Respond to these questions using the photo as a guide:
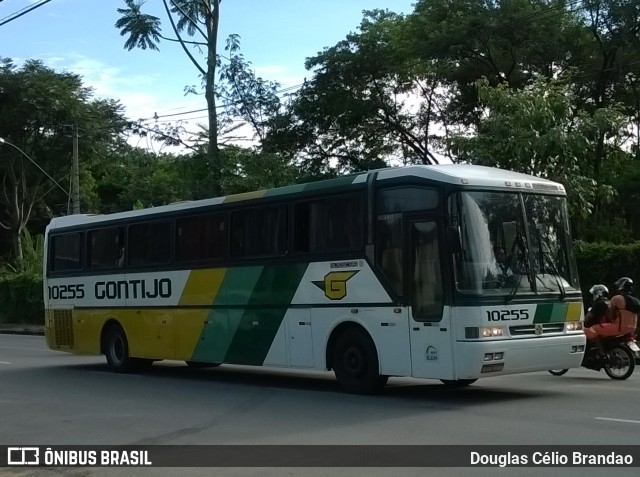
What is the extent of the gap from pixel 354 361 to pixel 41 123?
130ft

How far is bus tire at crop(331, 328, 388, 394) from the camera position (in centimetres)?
1298

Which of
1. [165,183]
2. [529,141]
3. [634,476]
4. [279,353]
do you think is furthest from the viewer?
[165,183]

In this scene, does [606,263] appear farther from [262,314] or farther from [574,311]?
[262,314]

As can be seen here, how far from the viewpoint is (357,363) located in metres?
13.3

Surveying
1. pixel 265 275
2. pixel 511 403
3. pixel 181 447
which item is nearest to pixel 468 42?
pixel 265 275

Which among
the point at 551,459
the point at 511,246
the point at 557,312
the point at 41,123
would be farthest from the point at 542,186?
the point at 41,123

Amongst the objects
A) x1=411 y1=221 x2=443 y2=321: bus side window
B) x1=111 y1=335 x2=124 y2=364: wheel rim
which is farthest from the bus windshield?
x1=111 y1=335 x2=124 y2=364: wheel rim

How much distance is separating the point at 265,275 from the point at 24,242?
36556 mm

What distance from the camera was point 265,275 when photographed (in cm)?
1484

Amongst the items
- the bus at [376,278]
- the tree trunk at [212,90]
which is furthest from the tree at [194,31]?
the bus at [376,278]

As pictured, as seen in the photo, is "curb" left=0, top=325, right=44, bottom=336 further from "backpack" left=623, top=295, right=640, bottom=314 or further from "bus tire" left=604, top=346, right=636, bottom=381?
"backpack" left=623, top=295, right=640, bottom=314

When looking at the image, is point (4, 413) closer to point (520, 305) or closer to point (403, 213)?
point (403, 213)

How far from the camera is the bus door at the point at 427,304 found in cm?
1187

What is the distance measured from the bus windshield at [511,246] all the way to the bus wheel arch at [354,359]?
6.46 feet
